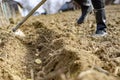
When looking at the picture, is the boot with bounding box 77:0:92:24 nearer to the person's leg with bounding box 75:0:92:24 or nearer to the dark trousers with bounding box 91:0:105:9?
the person's leg with bounding box 75:0:92:24

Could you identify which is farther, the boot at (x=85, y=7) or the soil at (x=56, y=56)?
the boot at (x=85, y=7)

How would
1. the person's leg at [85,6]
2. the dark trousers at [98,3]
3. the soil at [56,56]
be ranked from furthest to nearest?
the person's leg at [85,6] → the dark trousers at [98,3] → the soil at [56,56]

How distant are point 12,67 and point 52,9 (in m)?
62.5

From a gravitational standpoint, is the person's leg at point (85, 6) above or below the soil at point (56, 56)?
above

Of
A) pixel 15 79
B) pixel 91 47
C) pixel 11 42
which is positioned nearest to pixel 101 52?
pixel 91 47

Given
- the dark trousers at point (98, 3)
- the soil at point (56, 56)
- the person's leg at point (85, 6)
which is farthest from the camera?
the person's leg at point (85, 6)

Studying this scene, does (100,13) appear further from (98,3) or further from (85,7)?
(85,7)

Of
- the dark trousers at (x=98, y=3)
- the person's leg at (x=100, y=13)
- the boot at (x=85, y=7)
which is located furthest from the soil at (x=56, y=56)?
the boot at (x=85, y=7)

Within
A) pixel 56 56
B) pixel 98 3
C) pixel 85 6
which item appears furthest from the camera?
pixel 85 6

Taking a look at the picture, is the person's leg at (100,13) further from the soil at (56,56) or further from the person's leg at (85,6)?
the person's leg at (85,6)

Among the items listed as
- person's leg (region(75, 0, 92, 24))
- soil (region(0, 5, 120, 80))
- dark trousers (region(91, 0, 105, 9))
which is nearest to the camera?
soil (region(0, 5, 120, 80))

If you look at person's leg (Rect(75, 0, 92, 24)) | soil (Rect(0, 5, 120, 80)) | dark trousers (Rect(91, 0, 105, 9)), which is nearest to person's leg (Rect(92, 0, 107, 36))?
dark trousers (Rect(91, 0, 105, 9))

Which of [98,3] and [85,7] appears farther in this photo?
[85,7]

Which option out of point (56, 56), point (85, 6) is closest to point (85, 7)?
point (85, 6)
